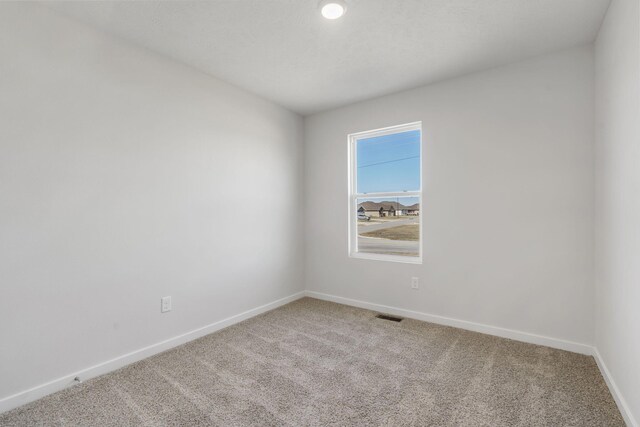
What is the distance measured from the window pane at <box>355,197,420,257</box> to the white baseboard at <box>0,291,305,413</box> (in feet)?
4.93

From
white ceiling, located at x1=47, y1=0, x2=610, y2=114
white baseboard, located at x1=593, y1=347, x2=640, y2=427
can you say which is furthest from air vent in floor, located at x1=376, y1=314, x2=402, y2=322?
white ceiling, located at x1=47, y1=0, x2=610, y2=114

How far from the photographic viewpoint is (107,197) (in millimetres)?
2131

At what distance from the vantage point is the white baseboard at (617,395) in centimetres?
152

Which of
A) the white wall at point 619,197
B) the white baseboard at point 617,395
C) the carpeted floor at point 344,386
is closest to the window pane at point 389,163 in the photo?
the white wall at point 619,197

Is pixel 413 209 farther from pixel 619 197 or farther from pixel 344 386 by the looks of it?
pixel 344 386

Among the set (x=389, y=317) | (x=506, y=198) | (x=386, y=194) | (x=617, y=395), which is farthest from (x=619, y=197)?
(x=389, y=317)

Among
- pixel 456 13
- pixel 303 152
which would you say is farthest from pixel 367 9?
pixel 303 152

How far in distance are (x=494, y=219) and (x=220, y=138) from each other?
2.62 meters

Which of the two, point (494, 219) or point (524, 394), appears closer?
point (524, 394)

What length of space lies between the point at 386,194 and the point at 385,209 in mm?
195

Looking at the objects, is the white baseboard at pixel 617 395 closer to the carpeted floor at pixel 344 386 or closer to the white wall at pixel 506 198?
the carpeted floor at pixel 344 386

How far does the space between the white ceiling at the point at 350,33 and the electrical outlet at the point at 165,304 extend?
1.98 metres

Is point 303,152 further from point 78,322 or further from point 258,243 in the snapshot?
point 78,322

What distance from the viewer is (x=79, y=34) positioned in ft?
6.59
